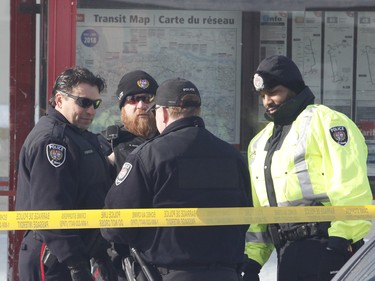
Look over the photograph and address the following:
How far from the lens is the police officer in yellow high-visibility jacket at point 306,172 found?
13.7 feet

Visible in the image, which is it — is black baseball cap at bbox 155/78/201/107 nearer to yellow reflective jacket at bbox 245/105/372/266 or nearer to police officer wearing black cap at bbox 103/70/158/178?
yellow reflective jacket at bbox 245/105/372/266

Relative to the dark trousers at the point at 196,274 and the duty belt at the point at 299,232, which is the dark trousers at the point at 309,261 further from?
the dark trousers at the point at 196,274

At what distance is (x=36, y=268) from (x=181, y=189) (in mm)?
914

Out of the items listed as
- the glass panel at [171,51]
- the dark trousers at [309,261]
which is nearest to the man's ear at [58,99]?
the dark trousers at [309,261]

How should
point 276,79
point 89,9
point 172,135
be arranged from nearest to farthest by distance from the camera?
point 172,135
point 276,79
point 89,9

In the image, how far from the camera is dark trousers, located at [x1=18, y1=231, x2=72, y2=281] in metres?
4.18

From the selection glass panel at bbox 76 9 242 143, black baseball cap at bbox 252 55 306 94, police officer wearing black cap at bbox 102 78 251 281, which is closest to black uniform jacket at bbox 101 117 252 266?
police officer wearing black cap at bbox 102 78 251 281

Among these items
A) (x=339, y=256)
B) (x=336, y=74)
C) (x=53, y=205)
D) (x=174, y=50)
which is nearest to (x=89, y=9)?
(x=174, y=50)

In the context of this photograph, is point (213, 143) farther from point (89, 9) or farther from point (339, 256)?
point (89, 9)

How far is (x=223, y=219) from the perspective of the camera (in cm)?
383

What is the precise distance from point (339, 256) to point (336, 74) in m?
2.62

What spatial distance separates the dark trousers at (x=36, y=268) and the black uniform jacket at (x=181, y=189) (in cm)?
45

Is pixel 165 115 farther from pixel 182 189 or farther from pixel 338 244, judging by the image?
pixel 338 244

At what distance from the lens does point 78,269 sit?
406 cm
